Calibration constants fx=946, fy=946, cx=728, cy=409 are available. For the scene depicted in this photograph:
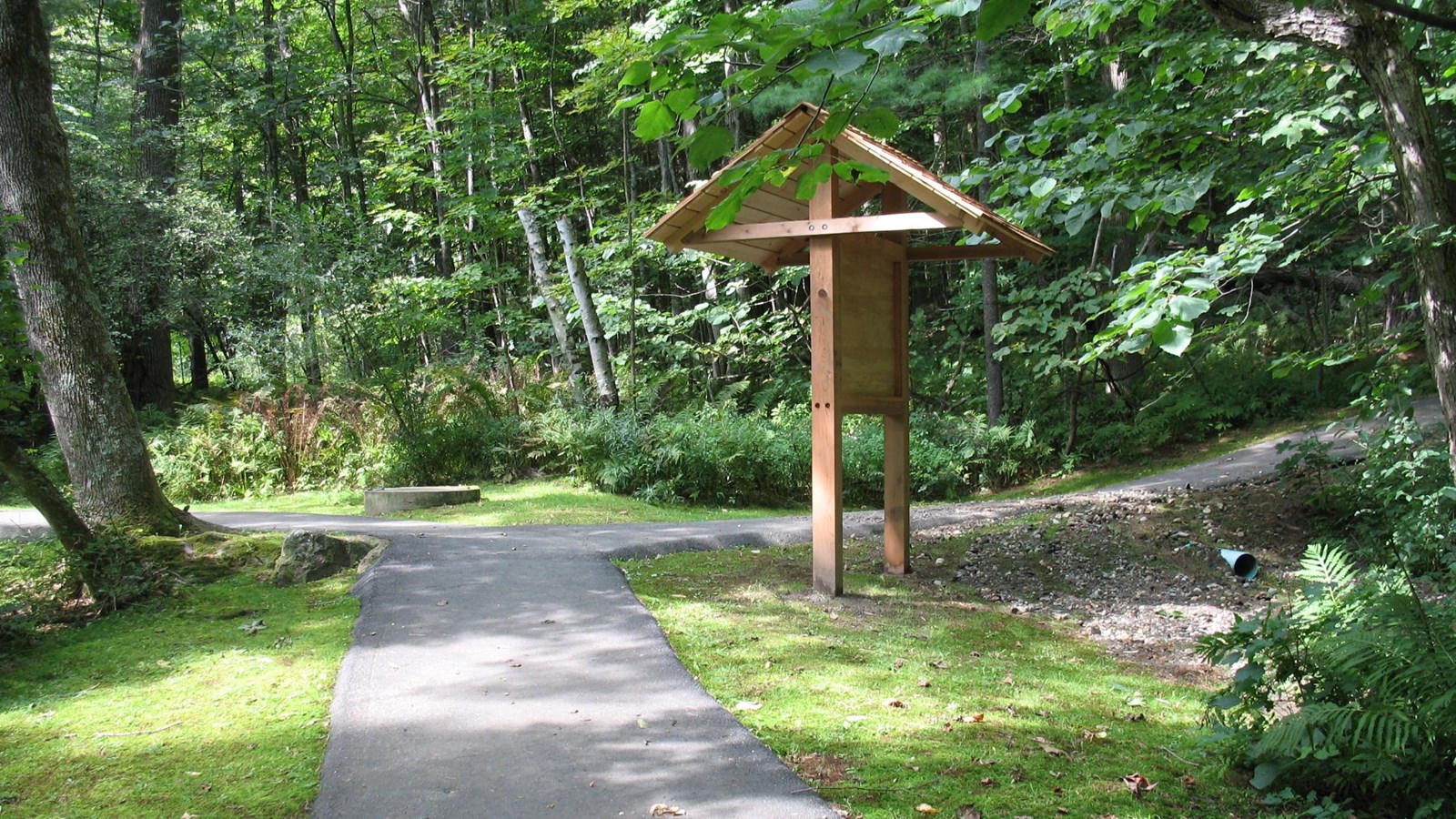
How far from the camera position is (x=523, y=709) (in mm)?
4902

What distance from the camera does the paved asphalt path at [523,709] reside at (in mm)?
3857

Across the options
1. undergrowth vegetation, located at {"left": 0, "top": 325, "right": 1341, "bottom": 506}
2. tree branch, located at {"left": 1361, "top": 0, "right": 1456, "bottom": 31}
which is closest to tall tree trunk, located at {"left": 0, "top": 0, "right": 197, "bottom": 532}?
undergrowth vegetation, located at {"left": 0, "top": 325, "right": 1341, "bottom": 506}

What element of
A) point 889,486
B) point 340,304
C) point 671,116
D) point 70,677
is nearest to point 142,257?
point 340,304

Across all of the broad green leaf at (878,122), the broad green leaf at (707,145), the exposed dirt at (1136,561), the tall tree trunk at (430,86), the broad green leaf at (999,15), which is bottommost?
the exposed dirt at (1136,561)

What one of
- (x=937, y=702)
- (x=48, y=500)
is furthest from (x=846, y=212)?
(x=48, y=500)

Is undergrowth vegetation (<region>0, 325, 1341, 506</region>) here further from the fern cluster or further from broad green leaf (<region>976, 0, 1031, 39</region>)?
broad green leaf (<region>976, 0, 1031, 39</region>)

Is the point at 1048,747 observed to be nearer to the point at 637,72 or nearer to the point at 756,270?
the point at 637,72

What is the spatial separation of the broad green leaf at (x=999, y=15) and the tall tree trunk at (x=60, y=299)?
8257 mm

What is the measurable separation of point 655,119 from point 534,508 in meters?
9.97

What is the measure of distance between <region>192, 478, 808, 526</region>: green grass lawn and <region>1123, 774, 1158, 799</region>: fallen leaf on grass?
25.1 feet

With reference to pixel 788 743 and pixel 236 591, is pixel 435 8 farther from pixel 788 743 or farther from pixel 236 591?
pixel 788 743

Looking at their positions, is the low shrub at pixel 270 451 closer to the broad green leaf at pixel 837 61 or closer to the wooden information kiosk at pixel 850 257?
the wooden information kiosk at pixel 850 257

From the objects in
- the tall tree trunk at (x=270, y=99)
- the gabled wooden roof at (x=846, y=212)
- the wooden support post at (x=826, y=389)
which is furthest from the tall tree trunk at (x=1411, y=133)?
the tall tree trunk at (x=270, y=99)

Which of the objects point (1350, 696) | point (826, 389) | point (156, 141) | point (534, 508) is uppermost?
point (156, 141)
